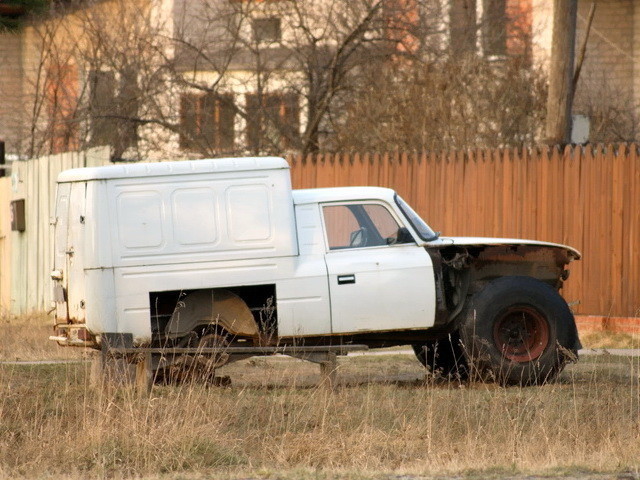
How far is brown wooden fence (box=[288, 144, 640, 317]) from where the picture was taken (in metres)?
17.4

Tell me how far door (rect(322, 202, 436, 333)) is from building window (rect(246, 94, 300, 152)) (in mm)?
12994

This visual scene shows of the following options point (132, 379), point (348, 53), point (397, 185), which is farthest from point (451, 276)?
point (348, 53)

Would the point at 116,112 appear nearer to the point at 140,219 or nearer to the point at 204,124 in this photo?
the point at 204,124

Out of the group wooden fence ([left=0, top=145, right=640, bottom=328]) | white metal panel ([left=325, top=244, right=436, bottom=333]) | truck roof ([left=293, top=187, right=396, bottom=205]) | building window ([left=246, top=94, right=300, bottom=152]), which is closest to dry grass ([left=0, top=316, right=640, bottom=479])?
white metal panel ([left=325, top=244, right=436, bottom=333])

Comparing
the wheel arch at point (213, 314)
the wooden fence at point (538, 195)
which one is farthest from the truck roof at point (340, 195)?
the wooden fence at point (538, 195)

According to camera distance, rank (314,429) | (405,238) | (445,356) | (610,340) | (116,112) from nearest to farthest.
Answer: (314,429), (405,238), (445,356), (610,340), (116,112)

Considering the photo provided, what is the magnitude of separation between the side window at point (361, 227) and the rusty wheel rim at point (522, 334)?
4.12 ft

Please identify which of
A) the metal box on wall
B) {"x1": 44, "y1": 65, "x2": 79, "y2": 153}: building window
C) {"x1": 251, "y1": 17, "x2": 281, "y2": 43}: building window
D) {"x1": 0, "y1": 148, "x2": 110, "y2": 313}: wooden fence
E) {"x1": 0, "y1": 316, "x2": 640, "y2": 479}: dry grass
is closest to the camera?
{"x1": 0, "y1": 316, "x2": 640, "y2": 479}: dry grass

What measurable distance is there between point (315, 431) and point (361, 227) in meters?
Result: 3.18

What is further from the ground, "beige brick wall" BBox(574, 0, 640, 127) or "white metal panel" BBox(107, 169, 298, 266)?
"beige brick wall" BBox(574, 0, 640, 127)

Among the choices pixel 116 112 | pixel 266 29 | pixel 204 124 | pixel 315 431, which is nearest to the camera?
pixel 315 431

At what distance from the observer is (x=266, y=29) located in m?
25.7

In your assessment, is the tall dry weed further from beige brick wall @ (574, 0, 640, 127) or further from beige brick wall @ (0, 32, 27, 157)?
beige brick wall @ (574, 0, 640, 127)

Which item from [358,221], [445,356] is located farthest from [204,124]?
[358,221]
